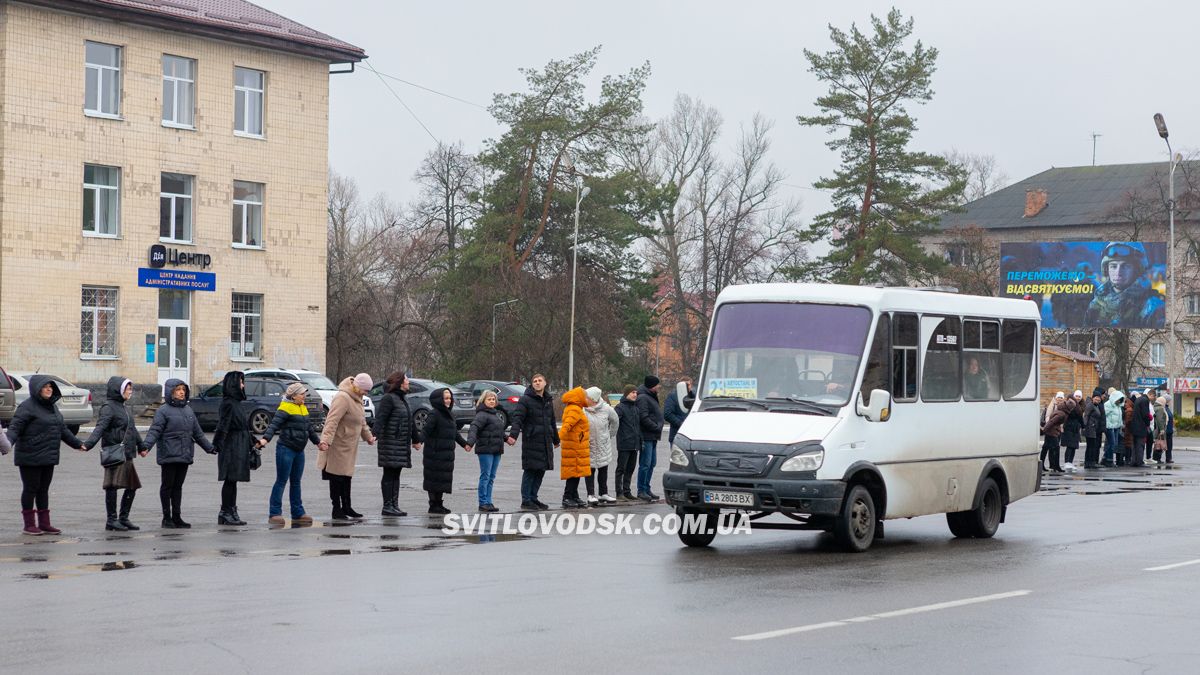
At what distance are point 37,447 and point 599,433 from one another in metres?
7.52

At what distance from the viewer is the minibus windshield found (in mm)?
15211

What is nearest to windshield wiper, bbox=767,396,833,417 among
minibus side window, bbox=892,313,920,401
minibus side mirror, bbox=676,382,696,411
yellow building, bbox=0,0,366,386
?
minibus side window, bbox=892,313,920,401

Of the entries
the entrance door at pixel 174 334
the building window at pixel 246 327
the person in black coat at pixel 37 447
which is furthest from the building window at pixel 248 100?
the person in black coat at pixel 37 447

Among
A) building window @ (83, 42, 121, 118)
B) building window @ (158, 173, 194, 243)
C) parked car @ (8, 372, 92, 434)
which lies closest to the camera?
parked car @ (8, 372, 92, 434)

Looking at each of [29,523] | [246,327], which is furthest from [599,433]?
[246,327]

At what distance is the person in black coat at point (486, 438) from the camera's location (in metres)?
19.3

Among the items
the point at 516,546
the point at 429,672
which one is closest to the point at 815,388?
the point at 516,546

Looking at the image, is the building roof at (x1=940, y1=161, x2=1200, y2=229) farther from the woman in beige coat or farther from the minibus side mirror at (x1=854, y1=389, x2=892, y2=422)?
the minibus side mirror at (x1=854, y1=389, x2=892, y2=422)

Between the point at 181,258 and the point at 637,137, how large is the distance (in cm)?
2653

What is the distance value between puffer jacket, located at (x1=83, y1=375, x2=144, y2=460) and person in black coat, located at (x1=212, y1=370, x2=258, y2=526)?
960 millimetres

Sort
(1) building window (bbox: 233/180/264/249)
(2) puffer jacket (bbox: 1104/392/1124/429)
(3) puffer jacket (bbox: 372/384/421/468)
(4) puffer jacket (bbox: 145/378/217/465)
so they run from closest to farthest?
(4) puffer jacket (bbox: 145/378/217/465) → (3) puffer jacket (bbox: 372/384/421/468) → (2) puffer jacket (bbox: 1104/392/1124/429) → (1) building window (bbox: 233/180/264/249)

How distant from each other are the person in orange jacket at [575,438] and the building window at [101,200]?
2712 cm

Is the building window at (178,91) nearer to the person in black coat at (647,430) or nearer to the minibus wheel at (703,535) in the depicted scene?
the person in black coat at (647,430)

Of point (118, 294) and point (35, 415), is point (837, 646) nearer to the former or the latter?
point (35, 415)
